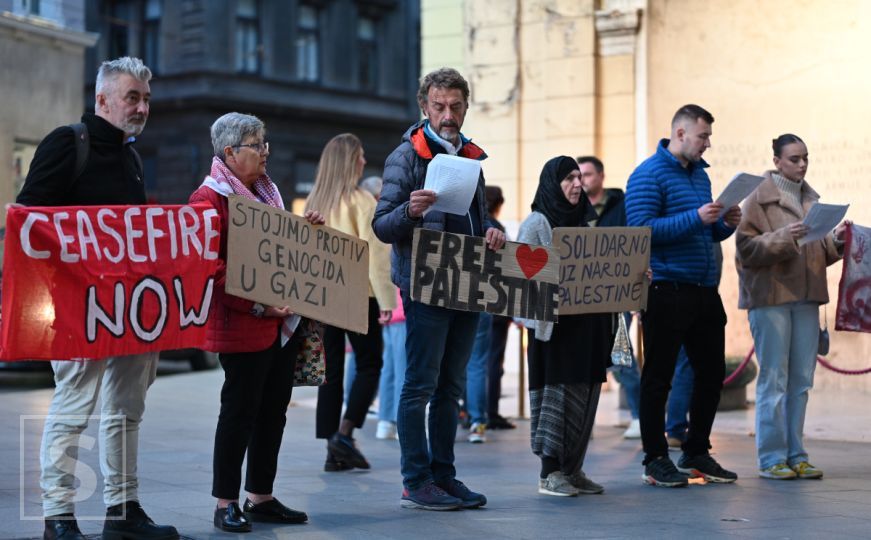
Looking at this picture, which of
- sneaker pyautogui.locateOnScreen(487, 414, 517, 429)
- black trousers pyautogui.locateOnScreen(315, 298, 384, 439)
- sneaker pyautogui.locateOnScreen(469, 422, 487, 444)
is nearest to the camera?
black trousers pyautogui.locateOnScreen(315, 298, 384, 439)

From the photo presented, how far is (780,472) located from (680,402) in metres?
1.82

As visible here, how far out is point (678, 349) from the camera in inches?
295

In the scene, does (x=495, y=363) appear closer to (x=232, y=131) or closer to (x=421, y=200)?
(x=421, y=200)

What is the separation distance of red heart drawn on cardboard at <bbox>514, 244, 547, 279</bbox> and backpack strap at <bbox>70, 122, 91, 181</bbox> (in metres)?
2.23

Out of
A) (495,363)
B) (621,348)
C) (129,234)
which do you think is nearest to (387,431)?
(495,363)

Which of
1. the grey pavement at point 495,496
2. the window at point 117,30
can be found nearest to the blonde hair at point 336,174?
the grey pavement at point 495,496

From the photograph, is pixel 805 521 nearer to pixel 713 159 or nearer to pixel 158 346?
pixel 158 346

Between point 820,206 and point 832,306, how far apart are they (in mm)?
4850

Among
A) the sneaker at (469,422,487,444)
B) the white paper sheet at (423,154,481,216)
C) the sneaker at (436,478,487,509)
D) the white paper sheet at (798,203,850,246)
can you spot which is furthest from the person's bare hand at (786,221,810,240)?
the sneaker at (469,422,487,444)

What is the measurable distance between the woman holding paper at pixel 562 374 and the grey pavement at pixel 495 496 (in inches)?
6.6

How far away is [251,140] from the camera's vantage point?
236 inches

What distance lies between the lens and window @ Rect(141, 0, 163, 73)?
1492 inches

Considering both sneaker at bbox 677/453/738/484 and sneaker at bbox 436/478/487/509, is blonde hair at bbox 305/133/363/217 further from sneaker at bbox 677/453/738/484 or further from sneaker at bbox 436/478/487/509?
sneaker at bbox 677/453/738/484

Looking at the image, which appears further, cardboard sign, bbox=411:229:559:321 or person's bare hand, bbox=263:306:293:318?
cardboard sign, bbox=411:229:559:321
